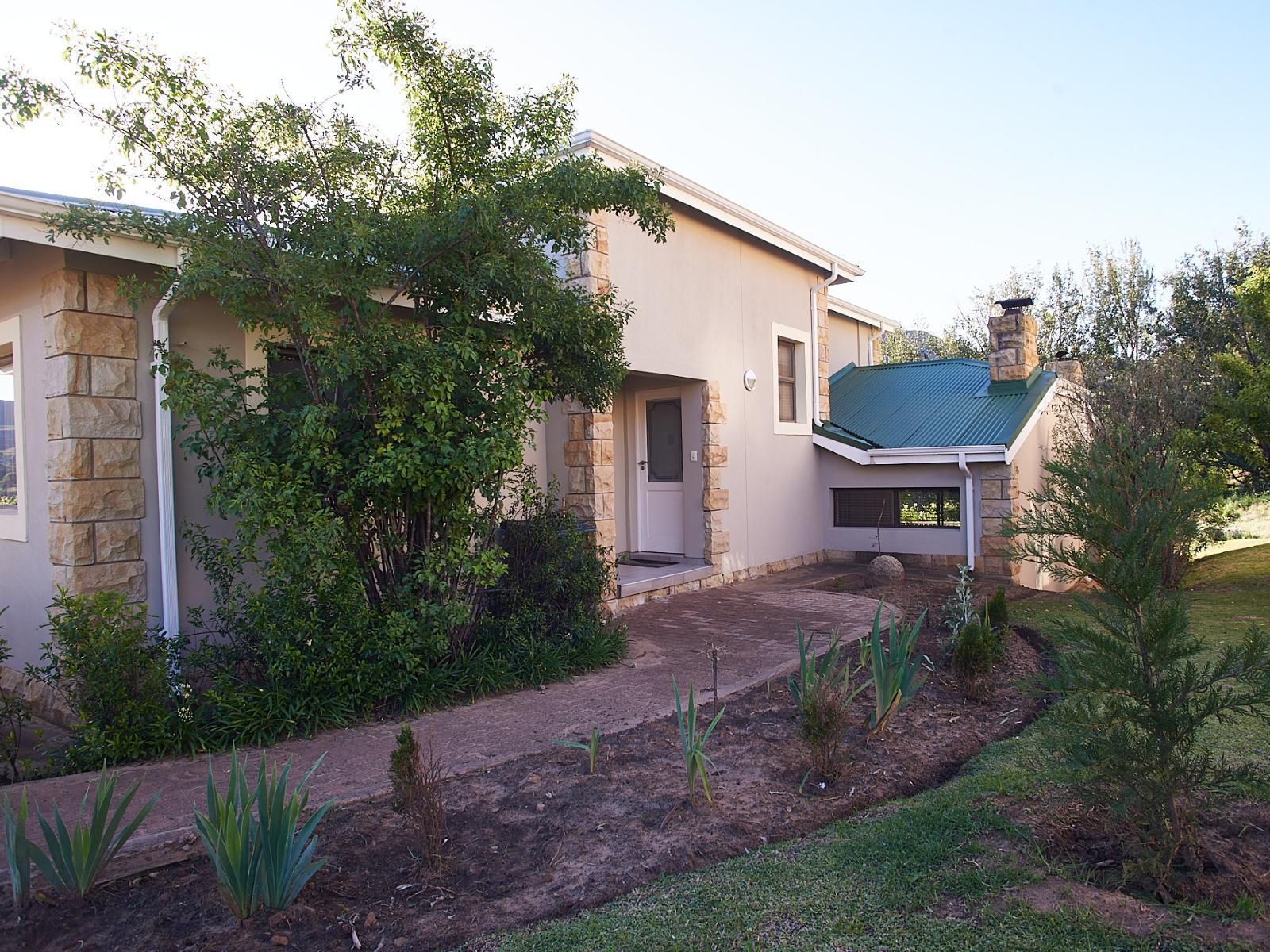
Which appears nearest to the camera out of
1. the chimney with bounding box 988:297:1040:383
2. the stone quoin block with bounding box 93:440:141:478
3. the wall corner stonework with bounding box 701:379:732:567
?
the stone quoin block with bounding box 93:440:141:478

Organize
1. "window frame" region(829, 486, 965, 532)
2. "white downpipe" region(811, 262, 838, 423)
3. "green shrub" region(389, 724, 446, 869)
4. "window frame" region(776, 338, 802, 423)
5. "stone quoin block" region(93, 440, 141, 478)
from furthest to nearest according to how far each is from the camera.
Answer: "white downpipe" region(811, 262, 838, 423) < "window frame" region(776, 338, 802, 423) < "window frame" region(829, 486, 965, 532) < "stone quoin block" region(93, 440, 141, 478) < "green shrub" region(389, 724, 446, 869)

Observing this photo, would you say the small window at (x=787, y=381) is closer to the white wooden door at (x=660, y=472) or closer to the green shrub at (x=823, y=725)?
the white wooden door at (x=660, y=472)

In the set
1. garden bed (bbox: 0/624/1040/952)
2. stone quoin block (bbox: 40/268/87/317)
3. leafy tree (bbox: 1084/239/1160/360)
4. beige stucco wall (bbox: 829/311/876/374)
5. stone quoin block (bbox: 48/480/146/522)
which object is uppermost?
leafy tree (bbox: 1084/239/1160/360)

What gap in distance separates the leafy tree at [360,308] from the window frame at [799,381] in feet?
21.1

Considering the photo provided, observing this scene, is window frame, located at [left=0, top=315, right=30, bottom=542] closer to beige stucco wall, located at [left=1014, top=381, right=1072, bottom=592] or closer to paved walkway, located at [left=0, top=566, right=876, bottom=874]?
paved walkway, located at [left=0, top=566, right=876, bottom=874]

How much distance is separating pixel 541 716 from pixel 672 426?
6.09 metres

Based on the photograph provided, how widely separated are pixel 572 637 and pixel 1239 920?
14.9 feet

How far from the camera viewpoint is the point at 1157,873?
9.34ft

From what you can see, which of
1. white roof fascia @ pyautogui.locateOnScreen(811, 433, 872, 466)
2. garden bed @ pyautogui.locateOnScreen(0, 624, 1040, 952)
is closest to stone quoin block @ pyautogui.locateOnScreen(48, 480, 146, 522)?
garden bed @ pyautogui.locateOnScreen(0, 624, 1040, 952)

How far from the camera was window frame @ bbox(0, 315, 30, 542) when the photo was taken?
5738 mm

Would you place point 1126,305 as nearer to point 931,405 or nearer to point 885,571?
point 931,405

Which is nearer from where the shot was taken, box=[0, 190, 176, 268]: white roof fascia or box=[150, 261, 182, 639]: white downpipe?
box=[0, 190, 176, 268]: white roof fascia

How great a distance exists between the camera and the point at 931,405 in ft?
42.6

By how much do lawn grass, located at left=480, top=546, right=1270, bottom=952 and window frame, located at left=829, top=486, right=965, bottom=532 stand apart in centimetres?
847
